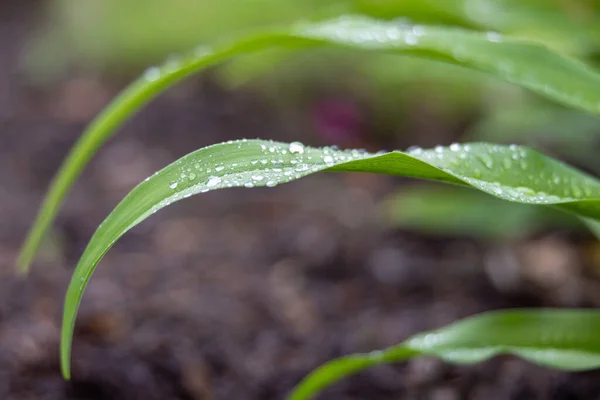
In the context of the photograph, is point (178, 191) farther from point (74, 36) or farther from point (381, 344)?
point (74, 36)

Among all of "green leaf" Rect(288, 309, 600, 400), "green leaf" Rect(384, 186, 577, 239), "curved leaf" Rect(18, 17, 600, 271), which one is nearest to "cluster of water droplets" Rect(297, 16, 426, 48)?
"curved leaf" Rect(18, 17, 600, 271)

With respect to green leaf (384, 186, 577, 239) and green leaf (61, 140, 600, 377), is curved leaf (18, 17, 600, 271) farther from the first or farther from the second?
green leaf (384, 186, 577, 239)

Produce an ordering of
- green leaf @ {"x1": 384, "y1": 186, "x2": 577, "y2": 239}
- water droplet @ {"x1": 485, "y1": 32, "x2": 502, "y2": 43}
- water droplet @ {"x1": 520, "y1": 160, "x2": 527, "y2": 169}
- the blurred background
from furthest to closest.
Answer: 1. green leaf @ {"x1": 384, "y1": 186, "x2": 577, "y2": 239}
2. the blurred background
3. water droplet @ {"x1": 485, "y1": 32, "x2": 502, "y2": 43}
4. water droplet @ {"x1": 520, "y1": 160, "x2": 527, "y2": 169}

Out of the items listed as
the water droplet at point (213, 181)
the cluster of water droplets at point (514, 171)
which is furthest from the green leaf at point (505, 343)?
the water droplet at point (213, 181)

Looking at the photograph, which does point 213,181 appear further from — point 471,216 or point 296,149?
point 471,216

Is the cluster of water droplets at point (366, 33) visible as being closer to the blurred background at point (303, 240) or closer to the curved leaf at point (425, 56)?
the curved leaf at point (425, 56)

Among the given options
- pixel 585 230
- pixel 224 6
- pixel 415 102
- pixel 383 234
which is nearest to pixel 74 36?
pixel 224 6
